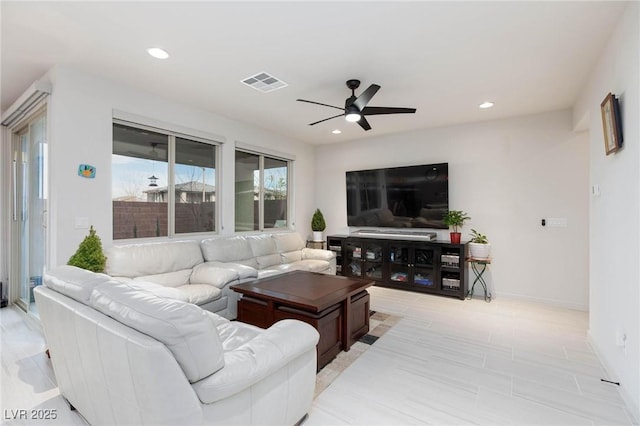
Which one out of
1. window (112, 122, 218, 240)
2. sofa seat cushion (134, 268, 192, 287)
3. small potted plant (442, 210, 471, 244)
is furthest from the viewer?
small potted plant (442, 210, 471, 244)

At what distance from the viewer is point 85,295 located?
1.51m

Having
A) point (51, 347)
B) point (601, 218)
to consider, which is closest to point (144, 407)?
point (51, 347)

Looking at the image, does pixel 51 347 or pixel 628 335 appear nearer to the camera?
pixel 51 347

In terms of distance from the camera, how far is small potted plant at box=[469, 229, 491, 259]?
172 inches

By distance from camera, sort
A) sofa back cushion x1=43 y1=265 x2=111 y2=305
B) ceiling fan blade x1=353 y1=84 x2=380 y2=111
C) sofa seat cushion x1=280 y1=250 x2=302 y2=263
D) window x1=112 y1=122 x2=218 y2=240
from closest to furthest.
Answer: sofa back cushion x1=43 y1=265 x2=111 y2=305 → ceiling fan blade x1=353 y1=84 x2=380 y2=111 → window x1=112 y1=122 x2=218 y2=240 → sofa seat cushion x1=280 y1=250 x2=302 y2=263

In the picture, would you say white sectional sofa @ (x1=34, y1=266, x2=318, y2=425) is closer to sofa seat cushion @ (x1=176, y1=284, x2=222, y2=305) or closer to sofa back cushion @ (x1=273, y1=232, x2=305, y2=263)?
sofa seat cushion @ (x1=176, y1=284, x2=222, y2=305)

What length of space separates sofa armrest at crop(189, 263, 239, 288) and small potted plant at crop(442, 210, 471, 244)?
3262mm

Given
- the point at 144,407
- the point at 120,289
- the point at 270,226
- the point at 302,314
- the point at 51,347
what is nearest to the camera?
the point at 144,407

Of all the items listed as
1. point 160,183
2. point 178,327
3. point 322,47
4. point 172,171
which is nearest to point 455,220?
point 322,47

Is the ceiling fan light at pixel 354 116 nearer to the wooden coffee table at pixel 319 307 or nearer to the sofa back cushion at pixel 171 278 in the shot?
the wooden coffee table at pixel 319 307

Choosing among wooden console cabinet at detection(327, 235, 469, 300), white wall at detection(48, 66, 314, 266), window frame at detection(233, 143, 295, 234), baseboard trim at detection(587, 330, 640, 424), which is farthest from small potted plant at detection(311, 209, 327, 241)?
baseboard trim at detection(587, 330, 640, 424)

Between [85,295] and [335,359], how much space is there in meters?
1.91

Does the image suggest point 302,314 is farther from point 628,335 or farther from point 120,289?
point 628,335

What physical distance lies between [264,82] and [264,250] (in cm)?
241
